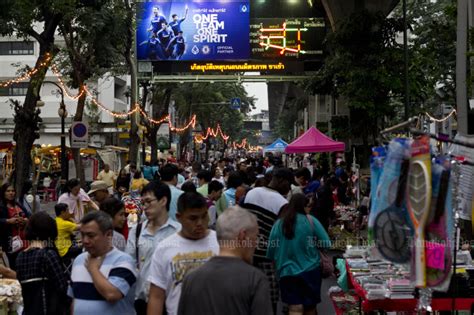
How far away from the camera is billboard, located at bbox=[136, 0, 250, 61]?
37.2 meters

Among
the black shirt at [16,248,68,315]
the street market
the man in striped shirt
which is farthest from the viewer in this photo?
the black shirt at [16,248,68,315]

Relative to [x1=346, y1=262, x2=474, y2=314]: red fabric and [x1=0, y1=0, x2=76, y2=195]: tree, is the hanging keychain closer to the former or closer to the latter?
[x1=346, y1=262, x2=474, y2=314]: red fabric

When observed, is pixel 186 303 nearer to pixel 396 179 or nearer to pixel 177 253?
pixel 177 253

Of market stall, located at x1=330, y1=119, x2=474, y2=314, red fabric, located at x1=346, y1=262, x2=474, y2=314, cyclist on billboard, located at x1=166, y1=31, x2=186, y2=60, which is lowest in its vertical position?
red fabric, located at x1=346, y1=262, x2=474, y2=314

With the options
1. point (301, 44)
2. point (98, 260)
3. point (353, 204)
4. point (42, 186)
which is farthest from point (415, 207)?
point (42, 186)

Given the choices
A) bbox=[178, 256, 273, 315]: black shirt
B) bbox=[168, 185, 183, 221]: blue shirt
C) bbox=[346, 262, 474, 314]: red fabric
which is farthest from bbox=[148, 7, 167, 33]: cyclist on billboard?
bbox=[178, 256, 273, 315]: black shirt

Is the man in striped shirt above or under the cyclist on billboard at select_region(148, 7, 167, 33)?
under

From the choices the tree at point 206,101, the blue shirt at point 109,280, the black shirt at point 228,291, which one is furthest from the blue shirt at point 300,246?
the tree at point 206,101

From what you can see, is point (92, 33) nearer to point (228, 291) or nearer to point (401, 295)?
point (401, 295)

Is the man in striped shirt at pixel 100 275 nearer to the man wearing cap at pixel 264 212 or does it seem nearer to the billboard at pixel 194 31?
the man wearing cap at pixel 264 212

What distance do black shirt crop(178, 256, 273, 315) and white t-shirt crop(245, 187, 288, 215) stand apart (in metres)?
4.93

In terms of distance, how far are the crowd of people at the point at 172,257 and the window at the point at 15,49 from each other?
161ft

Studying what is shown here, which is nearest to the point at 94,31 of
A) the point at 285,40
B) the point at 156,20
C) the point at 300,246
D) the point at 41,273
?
the point at 300,246

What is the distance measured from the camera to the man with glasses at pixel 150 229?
258 inches
